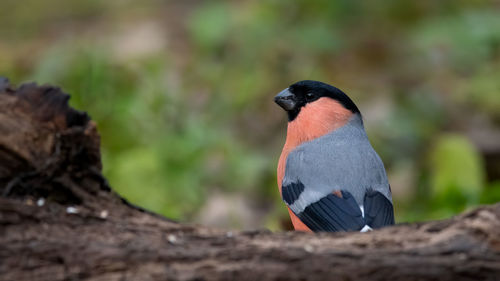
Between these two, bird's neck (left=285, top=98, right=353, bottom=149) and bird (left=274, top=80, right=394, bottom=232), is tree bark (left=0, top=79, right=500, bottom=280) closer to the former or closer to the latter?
bird (left=274, top=80, right=394, bottom=232)

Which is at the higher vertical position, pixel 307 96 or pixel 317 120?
pixel 307 96

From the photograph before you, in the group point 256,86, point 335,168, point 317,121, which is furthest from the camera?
point 256,86

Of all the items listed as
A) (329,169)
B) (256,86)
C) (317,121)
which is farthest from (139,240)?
(256,86)

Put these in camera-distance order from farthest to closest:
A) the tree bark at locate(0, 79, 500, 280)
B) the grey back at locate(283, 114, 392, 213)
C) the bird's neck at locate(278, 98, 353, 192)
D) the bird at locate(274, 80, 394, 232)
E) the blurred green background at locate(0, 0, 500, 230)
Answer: the blurred green background at locate(0, 0, 500, 230) < the bird's neck at locate(278, 98, 353, 192) < the grey back at locate(283, 114, 392, 213) < the bird at locate(274, 80, 394, 232) < the tree bark at locate(0, 79, 500, 280)

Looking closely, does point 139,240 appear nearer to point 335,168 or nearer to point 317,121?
point 335,168

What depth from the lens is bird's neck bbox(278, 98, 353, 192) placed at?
3340 millimetres

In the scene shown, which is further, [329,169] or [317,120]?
[317,120]

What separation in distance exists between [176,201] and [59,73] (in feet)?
6.02

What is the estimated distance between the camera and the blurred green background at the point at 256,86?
4848mm

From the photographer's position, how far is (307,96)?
344 centimetres

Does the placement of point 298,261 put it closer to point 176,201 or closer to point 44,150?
point 44,150

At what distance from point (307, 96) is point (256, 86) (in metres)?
2.67

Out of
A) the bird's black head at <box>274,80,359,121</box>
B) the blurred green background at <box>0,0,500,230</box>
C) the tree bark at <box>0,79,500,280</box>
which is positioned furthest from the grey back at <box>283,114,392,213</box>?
the blurred green background at <box>0,0,500,230</box>

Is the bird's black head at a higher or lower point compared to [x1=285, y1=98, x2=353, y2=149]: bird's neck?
higher
